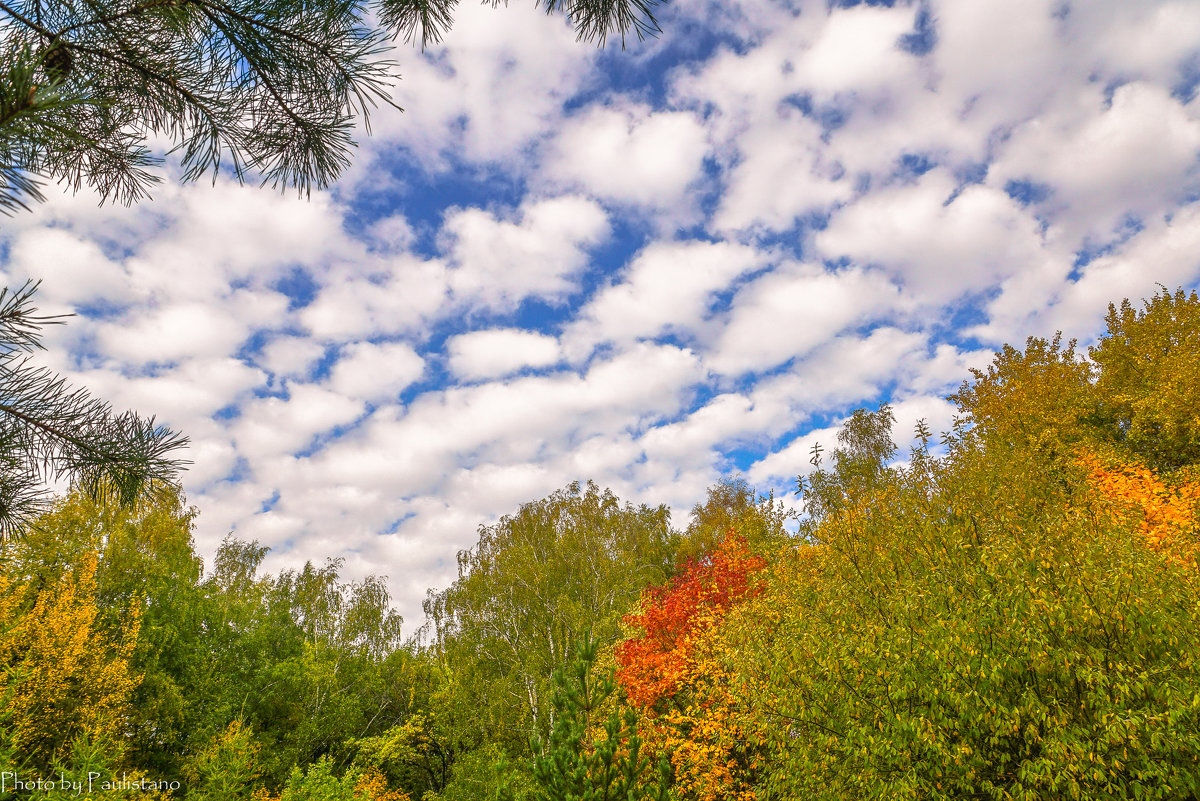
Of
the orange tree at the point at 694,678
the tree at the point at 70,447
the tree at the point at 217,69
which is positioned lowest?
the orange tree at the point at 694,678

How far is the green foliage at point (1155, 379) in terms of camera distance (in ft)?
53.3

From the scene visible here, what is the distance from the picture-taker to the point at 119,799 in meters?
9.66

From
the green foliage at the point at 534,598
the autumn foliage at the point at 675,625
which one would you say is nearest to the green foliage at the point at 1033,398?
the autumn foliage at the point at 675,625

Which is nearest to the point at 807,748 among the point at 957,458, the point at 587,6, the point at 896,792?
the point at 896,792

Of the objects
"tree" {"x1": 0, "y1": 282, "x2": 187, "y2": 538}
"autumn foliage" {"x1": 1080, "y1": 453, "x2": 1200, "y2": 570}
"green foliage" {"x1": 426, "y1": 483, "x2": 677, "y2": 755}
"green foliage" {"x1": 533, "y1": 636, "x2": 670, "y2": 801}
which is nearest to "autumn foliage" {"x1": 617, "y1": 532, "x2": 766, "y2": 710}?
"green foliage" {"x1": 426, "y1": 483, "x2": 677, "y2": 755}

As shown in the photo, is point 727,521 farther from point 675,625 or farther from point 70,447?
point 70,447

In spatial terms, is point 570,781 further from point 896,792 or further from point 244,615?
point 244,615

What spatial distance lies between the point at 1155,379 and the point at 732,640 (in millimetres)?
18373

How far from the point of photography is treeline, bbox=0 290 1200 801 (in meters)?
6.14

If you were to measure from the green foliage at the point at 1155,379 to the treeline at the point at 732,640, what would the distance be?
102mm

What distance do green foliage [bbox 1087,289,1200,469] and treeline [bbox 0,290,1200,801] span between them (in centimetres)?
10

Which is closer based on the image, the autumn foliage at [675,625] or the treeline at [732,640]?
the treeline at [732,640]

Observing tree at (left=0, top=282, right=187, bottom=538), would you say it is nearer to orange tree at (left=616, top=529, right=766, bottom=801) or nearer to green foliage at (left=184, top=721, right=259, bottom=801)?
orange tree at (left=616, top=529, right=766, bottom=801)

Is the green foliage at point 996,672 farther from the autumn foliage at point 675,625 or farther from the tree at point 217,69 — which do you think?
the tree at point 217,69
